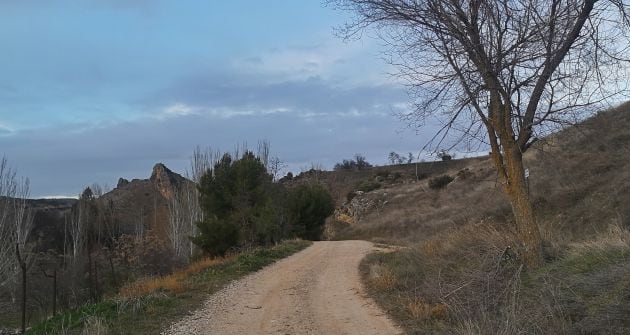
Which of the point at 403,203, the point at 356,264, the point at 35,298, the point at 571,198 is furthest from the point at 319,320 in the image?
the point at 403,203

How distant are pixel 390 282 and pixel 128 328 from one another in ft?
20.9

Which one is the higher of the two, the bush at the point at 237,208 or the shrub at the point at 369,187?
the shrub at the point at 369,187

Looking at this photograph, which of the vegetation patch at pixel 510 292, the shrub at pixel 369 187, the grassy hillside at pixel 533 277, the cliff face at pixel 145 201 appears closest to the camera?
the vegetation patch at pixel 510 292

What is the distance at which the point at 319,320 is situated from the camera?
32.9 feet

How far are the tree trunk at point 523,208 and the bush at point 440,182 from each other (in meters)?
56.1

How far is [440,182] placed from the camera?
65875 mm

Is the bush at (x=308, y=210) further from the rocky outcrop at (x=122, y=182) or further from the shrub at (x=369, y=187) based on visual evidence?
the rocky outcrop at (x=122, y=182)

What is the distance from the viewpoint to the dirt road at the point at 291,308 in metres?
9.44

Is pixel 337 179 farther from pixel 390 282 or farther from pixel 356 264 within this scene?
pixel 390 282

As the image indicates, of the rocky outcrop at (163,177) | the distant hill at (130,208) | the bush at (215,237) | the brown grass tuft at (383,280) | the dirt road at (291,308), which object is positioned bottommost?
the dirt road at (291,308)

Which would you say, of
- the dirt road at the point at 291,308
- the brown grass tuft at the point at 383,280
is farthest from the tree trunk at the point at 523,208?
the brown grass tuft at the point at 383,280

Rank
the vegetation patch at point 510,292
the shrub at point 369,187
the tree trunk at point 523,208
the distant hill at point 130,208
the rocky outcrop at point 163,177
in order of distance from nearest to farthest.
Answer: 1. the vegetation patch at point 510,292
2. the tree trunk at point 523,208
3. the distant hill at point 130,208
4. the rocky outcrop at point 163,177
5. the shrub at point 369,187

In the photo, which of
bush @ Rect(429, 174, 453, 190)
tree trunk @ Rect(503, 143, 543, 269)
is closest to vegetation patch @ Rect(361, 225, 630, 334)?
tree trunk @ Rect(503, 143, 543, 269)

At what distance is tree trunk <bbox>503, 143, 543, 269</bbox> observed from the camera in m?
10.1
